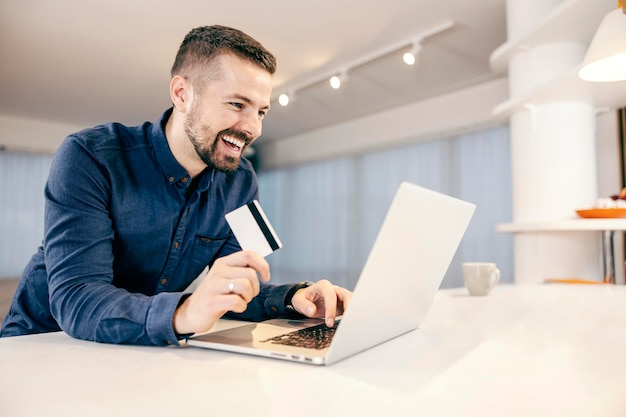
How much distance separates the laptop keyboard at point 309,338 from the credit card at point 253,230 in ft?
0.39

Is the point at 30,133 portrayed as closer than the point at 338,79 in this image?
No

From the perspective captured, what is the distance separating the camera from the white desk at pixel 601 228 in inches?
71.5

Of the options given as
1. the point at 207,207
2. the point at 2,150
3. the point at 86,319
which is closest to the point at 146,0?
the point at 207,207

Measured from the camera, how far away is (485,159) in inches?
162

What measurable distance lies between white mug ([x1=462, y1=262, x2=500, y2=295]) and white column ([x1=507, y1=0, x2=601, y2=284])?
113cm

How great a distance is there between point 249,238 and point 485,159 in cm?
384

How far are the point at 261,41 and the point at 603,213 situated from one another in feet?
7.78

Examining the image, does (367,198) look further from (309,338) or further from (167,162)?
(309,338)

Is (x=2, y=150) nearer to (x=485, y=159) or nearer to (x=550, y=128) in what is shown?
(x=485, y=159)

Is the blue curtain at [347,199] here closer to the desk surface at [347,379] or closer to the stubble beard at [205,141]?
the stubble beard at [205,141]

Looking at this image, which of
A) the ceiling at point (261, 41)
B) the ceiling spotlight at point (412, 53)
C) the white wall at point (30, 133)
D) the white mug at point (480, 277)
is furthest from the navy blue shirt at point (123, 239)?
the white wall at point (30, 133)

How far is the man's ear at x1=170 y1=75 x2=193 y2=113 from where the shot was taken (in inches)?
41.7

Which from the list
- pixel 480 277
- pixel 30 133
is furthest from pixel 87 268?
pixel 30 133

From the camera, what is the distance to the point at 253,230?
667mm
